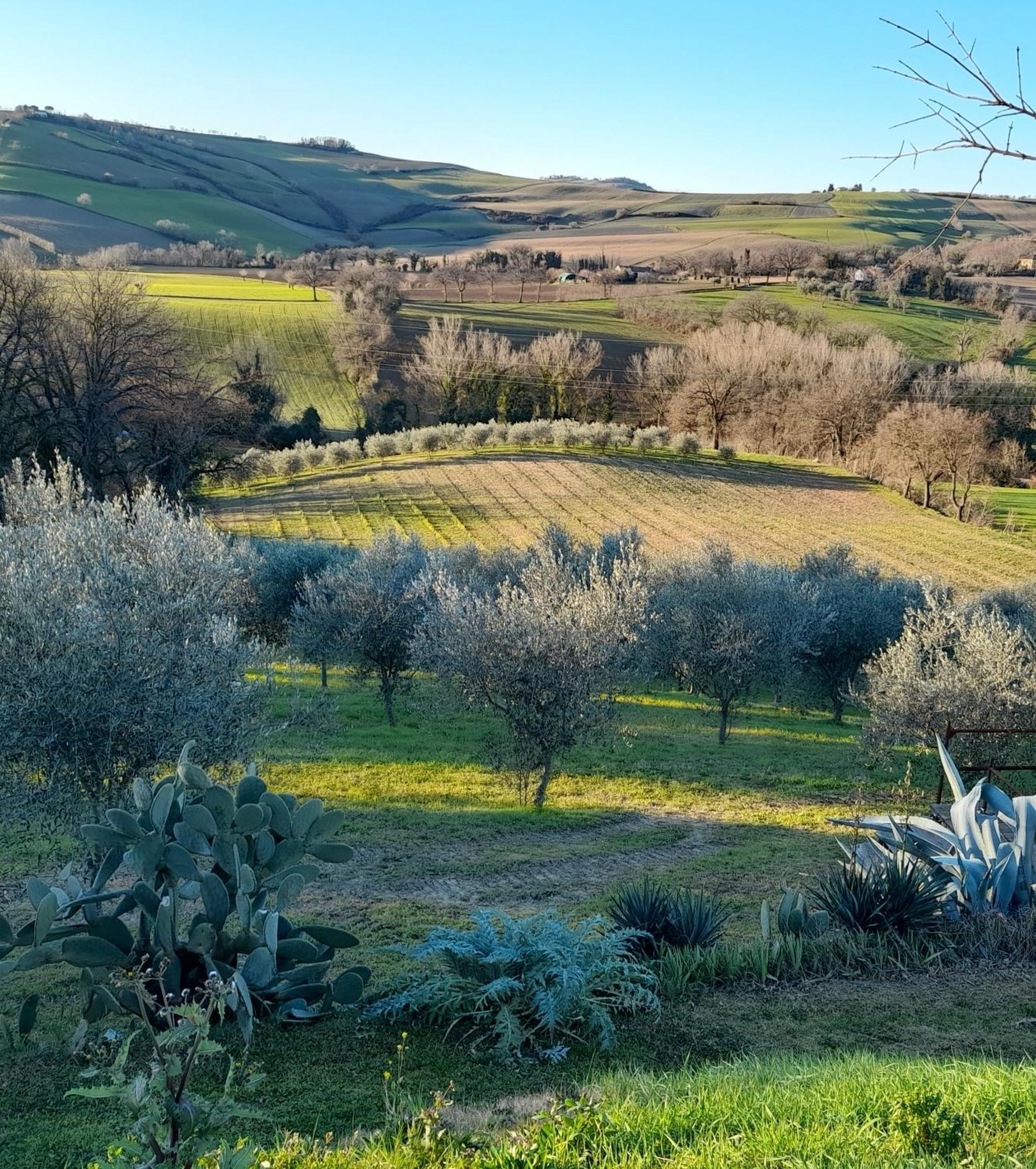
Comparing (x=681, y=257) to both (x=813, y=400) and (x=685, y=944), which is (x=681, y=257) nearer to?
(x=813, y=400)

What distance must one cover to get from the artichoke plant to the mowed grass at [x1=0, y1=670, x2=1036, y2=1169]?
1.16ft

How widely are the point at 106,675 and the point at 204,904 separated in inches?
218

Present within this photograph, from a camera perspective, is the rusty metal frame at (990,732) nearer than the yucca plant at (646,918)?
No

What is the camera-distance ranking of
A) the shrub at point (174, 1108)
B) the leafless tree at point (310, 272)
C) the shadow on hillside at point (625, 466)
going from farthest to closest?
1. the leafless tree at point (310, 272)
2. the shadow on hillside at point (625, 466)
3. the shrub at point (174, 1108)

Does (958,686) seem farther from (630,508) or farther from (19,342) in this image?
(19,342)

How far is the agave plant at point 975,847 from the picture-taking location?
8562mm

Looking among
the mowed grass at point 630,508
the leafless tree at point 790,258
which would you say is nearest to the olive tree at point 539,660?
the mowed grass at point 630,508

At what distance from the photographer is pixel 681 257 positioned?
12300 centimetres

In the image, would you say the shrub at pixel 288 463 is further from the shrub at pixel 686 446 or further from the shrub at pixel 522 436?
the shrub at pixel 686 446

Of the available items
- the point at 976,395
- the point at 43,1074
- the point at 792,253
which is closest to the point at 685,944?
the point at 43,1074

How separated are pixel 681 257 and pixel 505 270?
21712mm

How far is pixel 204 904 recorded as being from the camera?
6.59 m

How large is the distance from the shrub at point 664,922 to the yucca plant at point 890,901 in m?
1.01

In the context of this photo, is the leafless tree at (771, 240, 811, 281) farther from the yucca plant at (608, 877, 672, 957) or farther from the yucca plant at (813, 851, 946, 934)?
the yucca plant at (608, 877, 672, 957)
